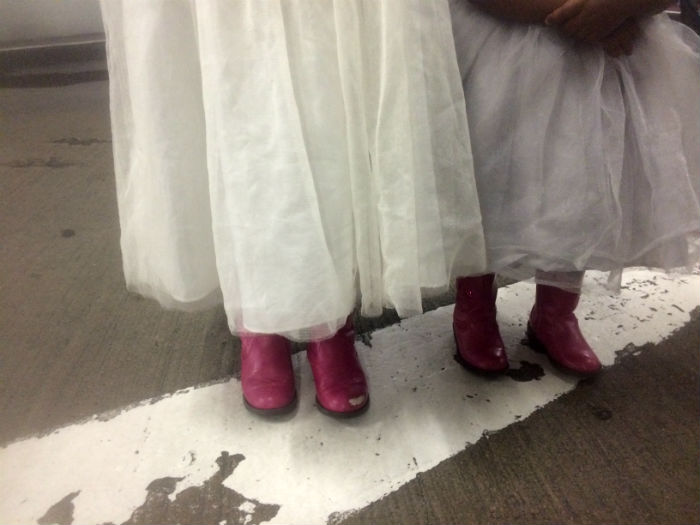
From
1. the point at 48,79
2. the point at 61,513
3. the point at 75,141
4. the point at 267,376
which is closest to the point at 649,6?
the point at 267,376

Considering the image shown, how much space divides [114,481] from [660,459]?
0.67 m

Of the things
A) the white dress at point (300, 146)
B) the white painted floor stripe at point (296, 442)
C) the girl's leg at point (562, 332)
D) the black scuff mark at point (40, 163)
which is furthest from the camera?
the black scuff mark at point (40, 163)

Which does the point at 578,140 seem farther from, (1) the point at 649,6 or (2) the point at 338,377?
(2) the point at 338,377

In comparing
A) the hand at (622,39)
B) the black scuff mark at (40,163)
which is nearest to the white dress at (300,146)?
the hand at (622,39)

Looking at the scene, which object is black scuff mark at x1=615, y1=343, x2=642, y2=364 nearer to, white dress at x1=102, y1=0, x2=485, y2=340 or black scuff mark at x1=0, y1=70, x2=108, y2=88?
white dress at x1=102, y1=0, x2=485, y2=340

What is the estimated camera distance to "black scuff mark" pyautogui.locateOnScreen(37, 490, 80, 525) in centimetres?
53

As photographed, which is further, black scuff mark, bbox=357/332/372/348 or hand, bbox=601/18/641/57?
black scuff mark, bbox=357/332/372/348

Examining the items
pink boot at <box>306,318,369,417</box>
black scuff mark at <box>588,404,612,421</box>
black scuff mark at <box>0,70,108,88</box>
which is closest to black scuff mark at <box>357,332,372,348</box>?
pink boot at <box>306,318,369,417</box>

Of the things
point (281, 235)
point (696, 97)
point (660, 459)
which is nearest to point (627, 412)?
point (660, 459)

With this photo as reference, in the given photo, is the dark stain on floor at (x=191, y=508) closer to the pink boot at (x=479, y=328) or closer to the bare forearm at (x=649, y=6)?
the pink boot at (x=479, y=328)

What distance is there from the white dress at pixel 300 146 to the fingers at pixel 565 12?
117 mm

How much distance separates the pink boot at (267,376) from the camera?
2.15 ft

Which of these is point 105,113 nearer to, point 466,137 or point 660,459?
point 466,137

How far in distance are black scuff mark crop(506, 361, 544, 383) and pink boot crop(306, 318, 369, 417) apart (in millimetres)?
233
